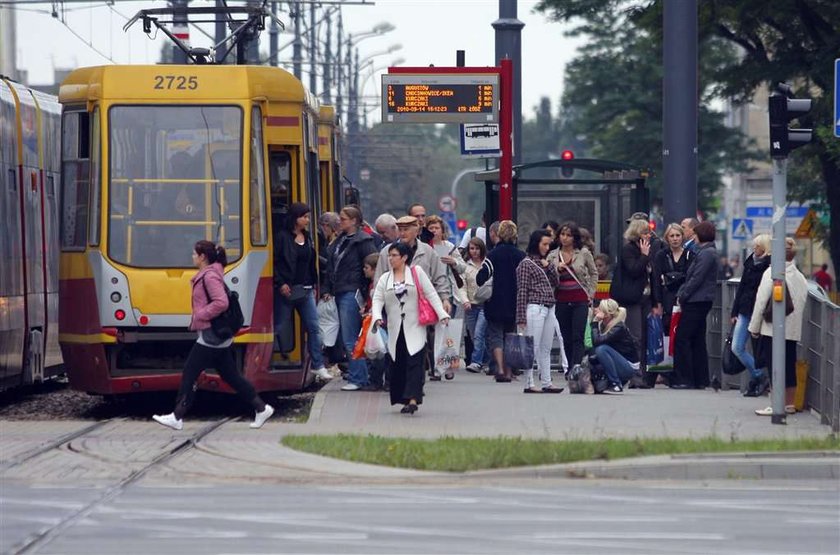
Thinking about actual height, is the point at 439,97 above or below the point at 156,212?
above

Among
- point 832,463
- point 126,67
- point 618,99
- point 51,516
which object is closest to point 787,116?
→ point 832,463

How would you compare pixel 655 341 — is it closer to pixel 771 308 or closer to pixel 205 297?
pixel 771 308

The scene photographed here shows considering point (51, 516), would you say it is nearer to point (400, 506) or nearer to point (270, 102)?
point (400, 506)

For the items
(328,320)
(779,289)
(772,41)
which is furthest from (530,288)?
(772,41)

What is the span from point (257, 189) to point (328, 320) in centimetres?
258

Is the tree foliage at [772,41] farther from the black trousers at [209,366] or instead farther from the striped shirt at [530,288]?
the black trousers at [209,366]

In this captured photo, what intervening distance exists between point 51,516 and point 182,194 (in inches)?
269

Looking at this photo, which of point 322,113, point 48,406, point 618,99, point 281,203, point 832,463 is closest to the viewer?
point 832,463

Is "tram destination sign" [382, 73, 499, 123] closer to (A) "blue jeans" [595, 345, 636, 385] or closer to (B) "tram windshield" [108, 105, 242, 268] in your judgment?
(A) "blue jeans" [595, 345, 636, 385]

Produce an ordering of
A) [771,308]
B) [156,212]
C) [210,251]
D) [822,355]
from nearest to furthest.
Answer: [210,251] < [822,355] < [771,308] < [156,212]

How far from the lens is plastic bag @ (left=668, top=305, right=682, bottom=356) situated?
19.8 meters

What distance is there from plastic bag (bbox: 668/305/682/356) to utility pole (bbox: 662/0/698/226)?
9.37ft

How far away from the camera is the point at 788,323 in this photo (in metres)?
16.4

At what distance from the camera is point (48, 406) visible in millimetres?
19328
